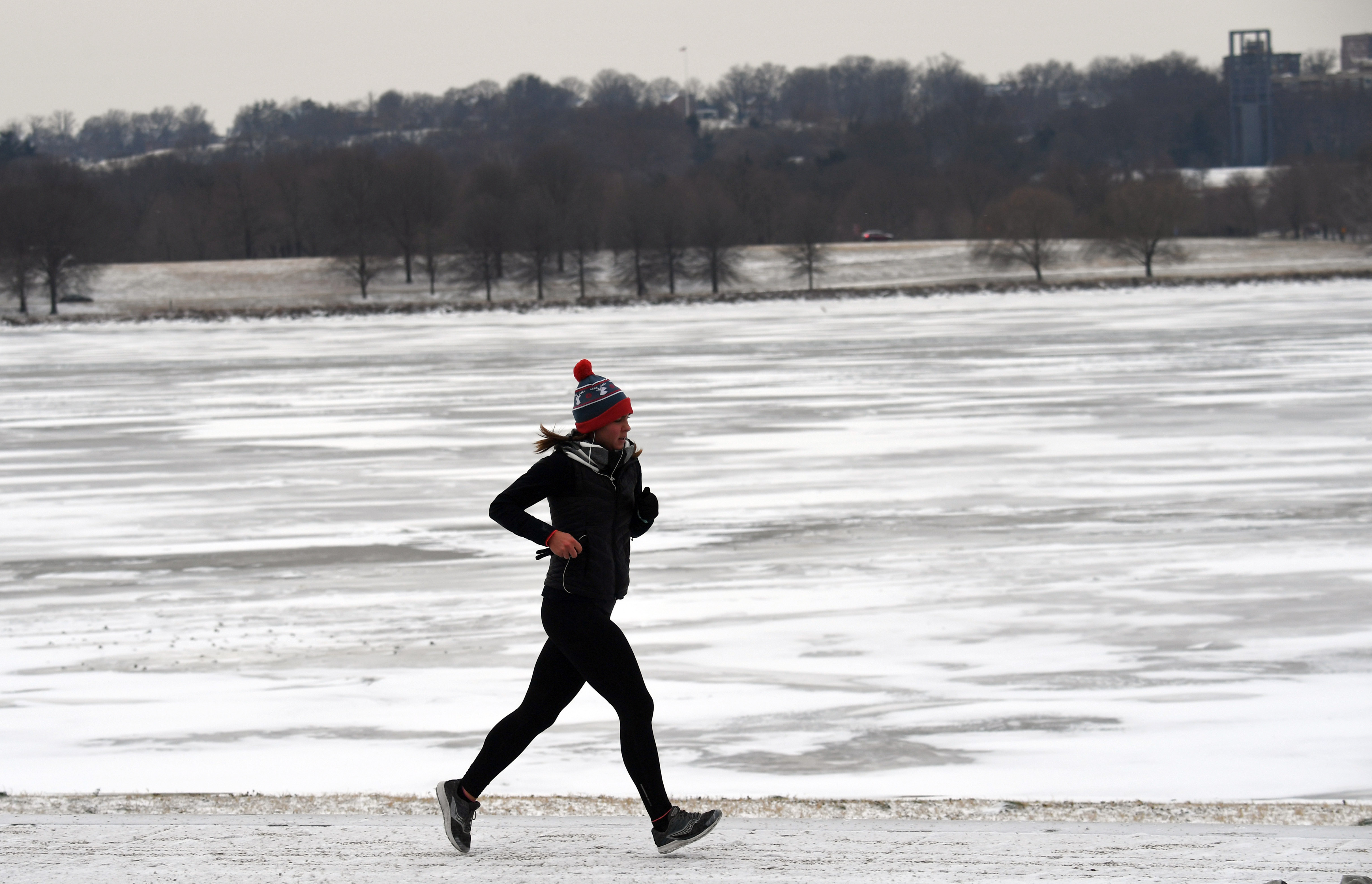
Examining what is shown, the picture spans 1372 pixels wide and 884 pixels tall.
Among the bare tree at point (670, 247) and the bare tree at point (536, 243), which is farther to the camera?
the bare tree at point (670, 247)

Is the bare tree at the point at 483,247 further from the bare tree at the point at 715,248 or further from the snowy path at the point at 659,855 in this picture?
the snowy path at the point at 659,855

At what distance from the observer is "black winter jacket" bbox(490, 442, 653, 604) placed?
4.71 metres

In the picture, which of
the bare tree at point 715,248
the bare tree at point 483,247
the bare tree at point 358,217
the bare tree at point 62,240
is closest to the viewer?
the bare tree at point 62,240

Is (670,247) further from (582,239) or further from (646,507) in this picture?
(646,507)

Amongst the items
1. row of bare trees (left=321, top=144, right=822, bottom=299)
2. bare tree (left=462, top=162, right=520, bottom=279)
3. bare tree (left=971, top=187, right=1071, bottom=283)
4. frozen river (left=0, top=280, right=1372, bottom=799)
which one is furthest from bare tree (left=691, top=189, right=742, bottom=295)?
frozen river (left=0, top=280, right=1372, bottom=799)

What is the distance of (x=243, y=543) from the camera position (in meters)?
12.3

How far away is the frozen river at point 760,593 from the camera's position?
6.83 m

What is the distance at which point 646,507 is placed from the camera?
4785 millimetres

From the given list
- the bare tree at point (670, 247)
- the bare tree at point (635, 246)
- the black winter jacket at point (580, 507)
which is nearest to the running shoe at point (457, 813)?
the black winter jacket at point (580, 507)

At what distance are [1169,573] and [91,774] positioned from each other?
23.1 ft

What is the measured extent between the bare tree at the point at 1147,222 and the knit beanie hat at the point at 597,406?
240 feet

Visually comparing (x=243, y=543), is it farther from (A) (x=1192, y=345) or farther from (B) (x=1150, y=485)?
(A) (x=1192, y=345)

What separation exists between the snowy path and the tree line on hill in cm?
7226

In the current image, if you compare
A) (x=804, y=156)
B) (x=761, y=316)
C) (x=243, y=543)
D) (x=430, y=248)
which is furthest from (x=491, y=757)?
(x=804, y=156)
